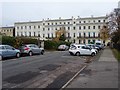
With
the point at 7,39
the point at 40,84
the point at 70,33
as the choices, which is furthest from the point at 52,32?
the point at 40,84

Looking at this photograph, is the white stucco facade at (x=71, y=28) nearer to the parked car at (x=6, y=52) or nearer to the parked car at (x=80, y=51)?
the parked car at (x=80, y=51)

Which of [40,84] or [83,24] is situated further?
A: [83,24]

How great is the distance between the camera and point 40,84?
33.0ft

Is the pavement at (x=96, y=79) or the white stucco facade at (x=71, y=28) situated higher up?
the white stucco facade at (x=71, y=28)

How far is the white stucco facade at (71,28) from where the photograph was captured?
11644cm

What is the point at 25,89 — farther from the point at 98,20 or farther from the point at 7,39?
the point at 98,20

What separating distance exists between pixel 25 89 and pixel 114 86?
143 inches

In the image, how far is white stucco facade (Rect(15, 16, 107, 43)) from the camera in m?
116

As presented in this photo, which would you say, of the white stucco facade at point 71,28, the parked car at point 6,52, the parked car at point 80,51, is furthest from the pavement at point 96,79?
the white stucco facade at point 71,28

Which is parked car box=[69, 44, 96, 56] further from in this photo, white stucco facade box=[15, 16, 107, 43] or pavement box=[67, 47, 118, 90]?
white stucco facade box=[15, 16, 107, 43]

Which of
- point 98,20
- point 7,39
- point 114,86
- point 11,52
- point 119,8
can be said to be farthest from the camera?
point 98,20

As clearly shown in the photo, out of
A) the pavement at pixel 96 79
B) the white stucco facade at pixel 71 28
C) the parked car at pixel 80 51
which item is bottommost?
the pavement at pixel 96 79

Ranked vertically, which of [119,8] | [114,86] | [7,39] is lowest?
[114,86]

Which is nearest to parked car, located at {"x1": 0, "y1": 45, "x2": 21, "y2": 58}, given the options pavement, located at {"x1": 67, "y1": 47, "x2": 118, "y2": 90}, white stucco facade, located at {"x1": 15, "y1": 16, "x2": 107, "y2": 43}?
pavement, located at {"x1": 67, "y1": 47, "x2": 118, "y2": 90}
